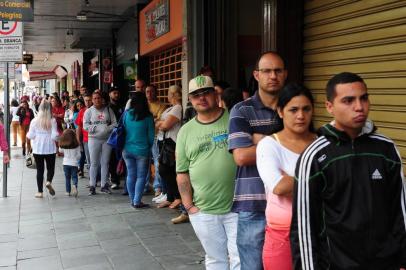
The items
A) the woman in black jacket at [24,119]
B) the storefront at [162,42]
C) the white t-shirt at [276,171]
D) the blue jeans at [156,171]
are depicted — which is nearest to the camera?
the white t-shirt at [276,171]

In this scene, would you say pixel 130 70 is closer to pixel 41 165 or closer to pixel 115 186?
pixel 115 186

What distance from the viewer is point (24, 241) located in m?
6.66

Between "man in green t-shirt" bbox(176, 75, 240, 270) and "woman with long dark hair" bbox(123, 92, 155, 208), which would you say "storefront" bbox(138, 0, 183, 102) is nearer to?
"woman with long dark hair" bbox(123, 92, 155, 208)

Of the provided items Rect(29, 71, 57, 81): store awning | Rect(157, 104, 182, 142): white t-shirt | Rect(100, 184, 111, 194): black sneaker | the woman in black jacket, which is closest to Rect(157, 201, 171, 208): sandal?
Rect(157, 104, 182, 142): white t-shirt

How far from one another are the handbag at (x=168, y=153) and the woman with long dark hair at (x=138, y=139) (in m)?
0.87

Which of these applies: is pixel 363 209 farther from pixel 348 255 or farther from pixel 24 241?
pixel 24 241

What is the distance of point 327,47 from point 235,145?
272 cm

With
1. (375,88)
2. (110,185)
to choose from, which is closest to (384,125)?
(375,88)

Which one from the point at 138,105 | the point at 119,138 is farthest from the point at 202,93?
the point at 119,138

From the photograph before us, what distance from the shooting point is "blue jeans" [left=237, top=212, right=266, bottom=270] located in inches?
135

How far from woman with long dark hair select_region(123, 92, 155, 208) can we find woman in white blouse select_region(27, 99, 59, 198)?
1979 millimetres

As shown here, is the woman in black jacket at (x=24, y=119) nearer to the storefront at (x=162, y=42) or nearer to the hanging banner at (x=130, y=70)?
the hanging banner at (x=130, y=70)

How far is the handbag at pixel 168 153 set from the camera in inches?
286

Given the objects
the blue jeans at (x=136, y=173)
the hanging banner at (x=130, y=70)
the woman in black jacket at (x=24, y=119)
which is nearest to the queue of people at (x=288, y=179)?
the blue jeans at (x=136, y=173)
